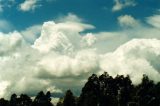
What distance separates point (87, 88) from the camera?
654ft

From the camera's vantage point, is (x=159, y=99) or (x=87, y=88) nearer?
(x=159, y=99)

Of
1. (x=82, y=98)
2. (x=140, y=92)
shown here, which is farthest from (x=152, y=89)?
(x=82, y=98)

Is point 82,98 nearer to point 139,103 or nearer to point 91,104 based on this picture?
point 91,104

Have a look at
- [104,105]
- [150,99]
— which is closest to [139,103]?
[150,99]

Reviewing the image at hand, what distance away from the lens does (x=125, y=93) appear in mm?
194875

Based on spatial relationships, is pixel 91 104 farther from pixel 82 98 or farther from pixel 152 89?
pixel 152 89

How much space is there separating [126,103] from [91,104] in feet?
48.3

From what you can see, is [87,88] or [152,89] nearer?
[152,89]

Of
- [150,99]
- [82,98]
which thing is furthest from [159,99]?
[82,98]

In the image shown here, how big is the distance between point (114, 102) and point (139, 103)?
53.6ft

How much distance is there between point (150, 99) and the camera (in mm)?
181125

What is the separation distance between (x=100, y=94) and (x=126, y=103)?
13256 millimetres

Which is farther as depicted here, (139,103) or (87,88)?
(87,88)

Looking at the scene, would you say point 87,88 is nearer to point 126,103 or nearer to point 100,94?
point 100,94
